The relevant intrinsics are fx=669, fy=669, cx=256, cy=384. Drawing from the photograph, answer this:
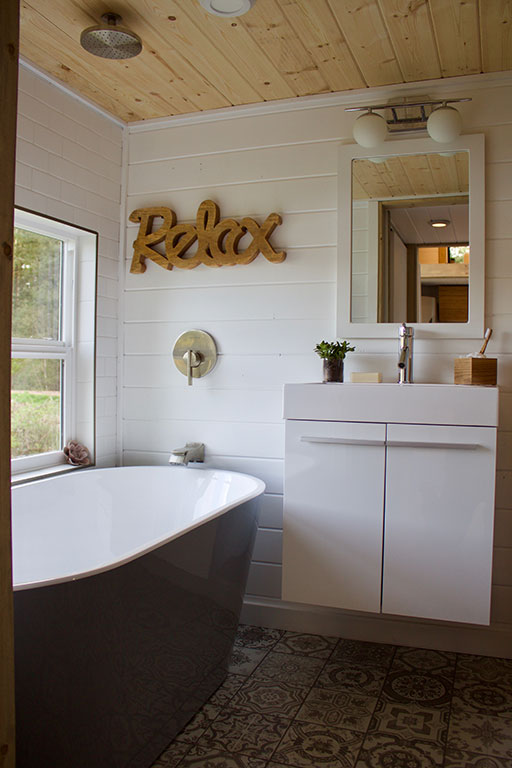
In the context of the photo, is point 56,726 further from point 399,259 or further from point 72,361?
point 399,259

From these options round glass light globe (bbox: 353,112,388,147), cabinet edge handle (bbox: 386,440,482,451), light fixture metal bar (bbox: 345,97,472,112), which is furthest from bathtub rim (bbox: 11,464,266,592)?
light fixture metal bar (bbox: 345,97,472,112)

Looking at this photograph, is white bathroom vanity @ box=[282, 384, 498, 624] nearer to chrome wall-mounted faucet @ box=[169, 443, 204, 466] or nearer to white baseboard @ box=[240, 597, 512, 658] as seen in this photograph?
white baseboard @ box=[240, 597, 512, 658]

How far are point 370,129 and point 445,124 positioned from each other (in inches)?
12.0

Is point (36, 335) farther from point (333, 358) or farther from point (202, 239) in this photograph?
point (333, 358)

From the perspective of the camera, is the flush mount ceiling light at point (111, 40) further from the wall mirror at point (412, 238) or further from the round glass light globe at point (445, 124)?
the round glass light globe at point (445, 124)

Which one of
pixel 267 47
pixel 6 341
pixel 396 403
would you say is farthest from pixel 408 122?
pixel 6 341

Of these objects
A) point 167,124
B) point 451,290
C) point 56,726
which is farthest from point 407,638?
point 167,124

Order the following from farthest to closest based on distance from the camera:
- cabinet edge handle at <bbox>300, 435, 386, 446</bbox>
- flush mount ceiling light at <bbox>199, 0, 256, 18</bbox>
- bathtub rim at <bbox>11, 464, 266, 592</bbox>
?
cabinet edge handle at <bbox>300, 435, 386, 446</bbox>, flush mount ceiling light at <bbox>199, 0, 256, 18</bbox>, bathtub rim at <bbox>11, 464, 266, 592</bbox>

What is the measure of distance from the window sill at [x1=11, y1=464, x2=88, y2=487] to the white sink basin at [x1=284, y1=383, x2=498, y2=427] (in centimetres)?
110

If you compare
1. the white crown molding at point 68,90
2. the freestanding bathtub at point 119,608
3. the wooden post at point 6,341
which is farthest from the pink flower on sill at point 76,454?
the wooden post at point 6,341

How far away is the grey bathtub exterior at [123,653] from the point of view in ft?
4.84

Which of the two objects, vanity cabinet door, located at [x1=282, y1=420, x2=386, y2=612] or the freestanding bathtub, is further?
vanity cabinet door, located at [x1=282, y1=420, x2=386, y2=612]

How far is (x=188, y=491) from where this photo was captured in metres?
3.04

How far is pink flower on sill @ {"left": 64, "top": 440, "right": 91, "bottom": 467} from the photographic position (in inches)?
124
